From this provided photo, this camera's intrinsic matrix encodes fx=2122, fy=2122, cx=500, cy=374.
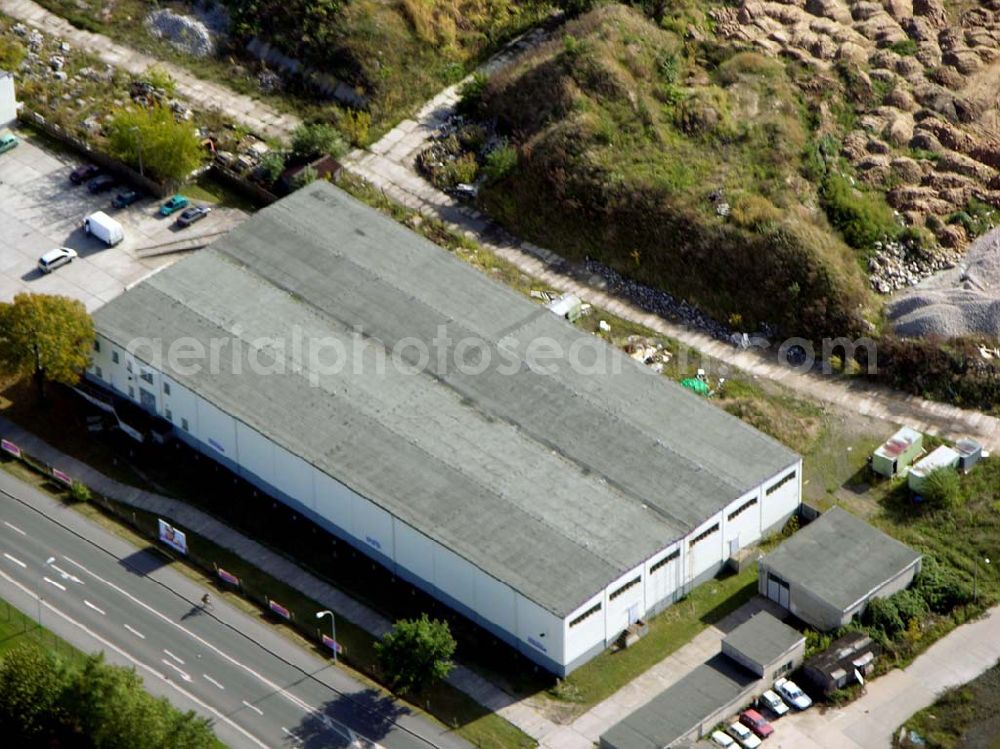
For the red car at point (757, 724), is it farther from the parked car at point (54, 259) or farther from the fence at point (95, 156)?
the fence at point (95, 156)

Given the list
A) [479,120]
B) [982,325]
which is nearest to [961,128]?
[982,325]

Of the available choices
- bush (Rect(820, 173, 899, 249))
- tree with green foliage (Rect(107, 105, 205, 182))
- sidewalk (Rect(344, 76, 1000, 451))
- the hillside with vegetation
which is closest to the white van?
tree with green foliage (Rect(107, 105, 205, 182))

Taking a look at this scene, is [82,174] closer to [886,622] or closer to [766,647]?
[766,647]

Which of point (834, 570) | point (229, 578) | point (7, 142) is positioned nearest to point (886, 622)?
point (834, 570)

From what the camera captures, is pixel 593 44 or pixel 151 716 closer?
pixel 151 716

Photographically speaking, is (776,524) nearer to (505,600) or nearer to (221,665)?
(505,600)

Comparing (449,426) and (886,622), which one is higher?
(449,426)

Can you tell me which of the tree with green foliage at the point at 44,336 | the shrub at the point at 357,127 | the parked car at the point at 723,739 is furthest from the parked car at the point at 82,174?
the parked car at the point at 723,739

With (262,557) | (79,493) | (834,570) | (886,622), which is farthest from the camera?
(79,493)
